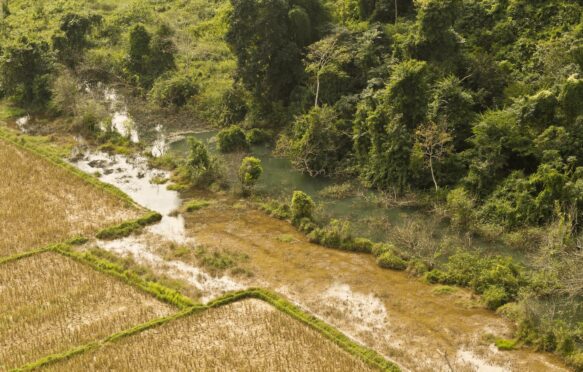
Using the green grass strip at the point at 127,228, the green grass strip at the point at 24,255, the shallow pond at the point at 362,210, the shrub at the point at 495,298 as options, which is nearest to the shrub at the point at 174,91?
the shallow pond at the point at 362,210

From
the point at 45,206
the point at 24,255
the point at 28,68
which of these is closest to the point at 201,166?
the point at 45,206

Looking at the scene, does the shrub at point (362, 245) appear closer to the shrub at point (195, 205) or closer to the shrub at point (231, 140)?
the shrub at point (195, 205)

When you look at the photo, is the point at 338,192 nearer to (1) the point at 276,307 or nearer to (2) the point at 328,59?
(2) the point at 328,59

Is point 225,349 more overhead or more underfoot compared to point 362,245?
more underfoot

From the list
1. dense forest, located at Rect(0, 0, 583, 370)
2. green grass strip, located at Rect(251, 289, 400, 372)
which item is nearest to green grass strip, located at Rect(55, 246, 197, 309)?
green grass strip, located at Rect(251, 289, 400, 372)

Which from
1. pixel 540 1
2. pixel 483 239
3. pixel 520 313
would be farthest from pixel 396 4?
pixel 520 313

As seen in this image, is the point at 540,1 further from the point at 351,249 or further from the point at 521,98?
the point at 351,249
